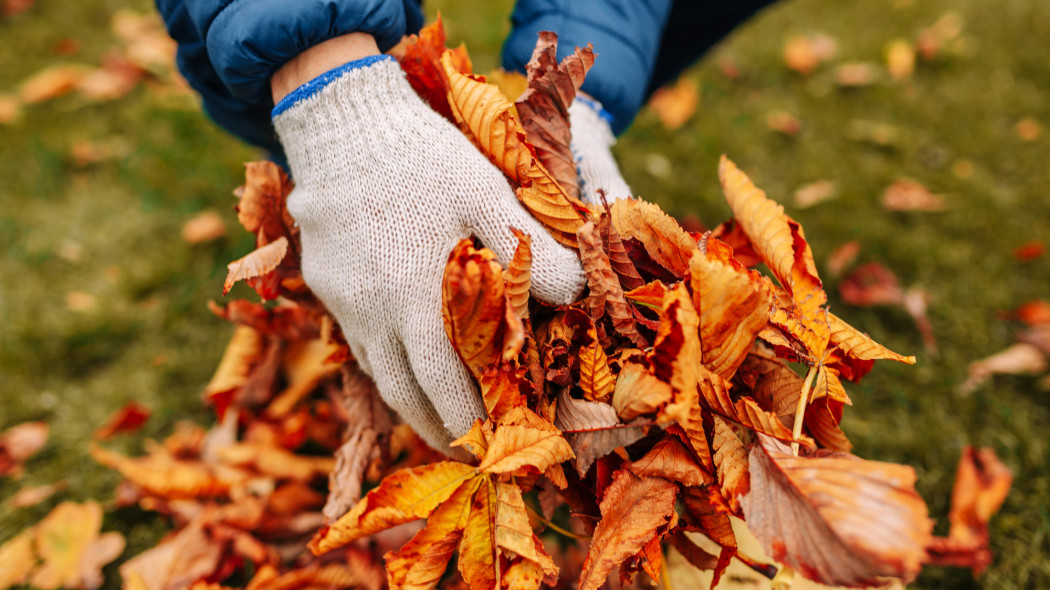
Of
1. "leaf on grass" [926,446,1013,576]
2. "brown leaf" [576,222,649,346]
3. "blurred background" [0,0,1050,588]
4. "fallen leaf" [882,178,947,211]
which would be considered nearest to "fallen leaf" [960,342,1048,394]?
"blurred background" [0,0,1050,588]

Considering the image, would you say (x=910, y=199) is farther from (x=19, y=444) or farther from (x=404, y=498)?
(x=19, y=444)

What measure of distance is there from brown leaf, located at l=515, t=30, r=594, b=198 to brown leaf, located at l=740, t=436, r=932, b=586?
599 millimetres

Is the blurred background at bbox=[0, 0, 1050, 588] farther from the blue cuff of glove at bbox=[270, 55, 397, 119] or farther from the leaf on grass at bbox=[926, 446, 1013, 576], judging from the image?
the blue cuff of glove at bbox=[270, 55, 397, 119]

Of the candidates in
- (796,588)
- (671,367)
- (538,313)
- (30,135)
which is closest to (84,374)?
(30,135)

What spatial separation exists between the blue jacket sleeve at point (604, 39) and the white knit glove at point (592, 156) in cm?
8

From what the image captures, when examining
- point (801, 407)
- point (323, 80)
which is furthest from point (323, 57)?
→ point (801, 407)

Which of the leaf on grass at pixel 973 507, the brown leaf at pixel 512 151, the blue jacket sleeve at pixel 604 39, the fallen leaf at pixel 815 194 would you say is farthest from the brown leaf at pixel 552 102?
the fallen leaf at pixel 815 194

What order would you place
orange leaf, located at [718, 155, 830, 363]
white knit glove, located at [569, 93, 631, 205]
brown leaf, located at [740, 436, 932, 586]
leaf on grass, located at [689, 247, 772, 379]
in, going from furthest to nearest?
white knit glove, located at [569, 93, 631, 205] → orange leaf, located at [718, 155, 830, 363] → leaf on grass, located at [689, 247, 772, 379] → brown leaf, located at [740, 436, 932, 586]

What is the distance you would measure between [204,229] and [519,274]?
6.20 feet

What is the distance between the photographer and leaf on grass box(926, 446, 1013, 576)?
140cm

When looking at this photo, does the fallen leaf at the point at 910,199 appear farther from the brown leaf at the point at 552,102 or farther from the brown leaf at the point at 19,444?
the brown leaf at the point at 19,444

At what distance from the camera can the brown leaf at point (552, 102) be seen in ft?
3.55

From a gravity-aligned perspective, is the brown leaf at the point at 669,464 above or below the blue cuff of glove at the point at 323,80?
below

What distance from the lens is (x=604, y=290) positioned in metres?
1.00
